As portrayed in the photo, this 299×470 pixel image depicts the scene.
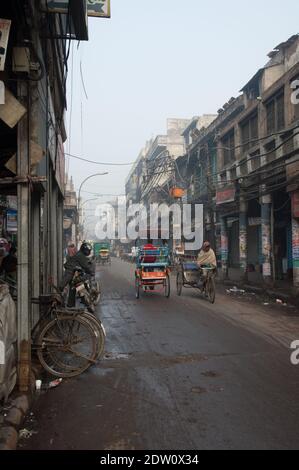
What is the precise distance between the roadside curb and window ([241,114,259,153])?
18648 mm

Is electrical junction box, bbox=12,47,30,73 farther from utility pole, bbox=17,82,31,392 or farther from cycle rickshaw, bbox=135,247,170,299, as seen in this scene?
cycle rickshaw, bbox=135,247,170,299

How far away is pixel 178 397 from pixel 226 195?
1732cm

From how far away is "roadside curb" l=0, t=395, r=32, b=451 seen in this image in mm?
3859

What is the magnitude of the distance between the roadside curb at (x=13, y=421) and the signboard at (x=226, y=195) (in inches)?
663

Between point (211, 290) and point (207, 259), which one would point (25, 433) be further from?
point (207, 259)

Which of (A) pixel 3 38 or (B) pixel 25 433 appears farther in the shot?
(A) pixel 3 38

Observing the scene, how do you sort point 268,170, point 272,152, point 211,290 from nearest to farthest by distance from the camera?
point 211,290 < point 268,170 < point 272,152

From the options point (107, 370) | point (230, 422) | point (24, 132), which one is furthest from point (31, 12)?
point (230, 422)

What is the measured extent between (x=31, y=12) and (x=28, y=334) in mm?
4339

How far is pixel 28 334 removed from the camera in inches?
215

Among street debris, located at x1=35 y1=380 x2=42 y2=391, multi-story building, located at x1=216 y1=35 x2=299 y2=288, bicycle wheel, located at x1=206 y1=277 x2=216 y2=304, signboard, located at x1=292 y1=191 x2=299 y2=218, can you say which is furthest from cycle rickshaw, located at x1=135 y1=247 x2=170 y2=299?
street debris, located at x1=35 y1=380 x2=42 y2=391

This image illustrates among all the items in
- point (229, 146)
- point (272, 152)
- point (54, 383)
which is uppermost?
point (229, 146)

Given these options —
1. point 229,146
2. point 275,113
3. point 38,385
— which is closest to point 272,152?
point 275,113

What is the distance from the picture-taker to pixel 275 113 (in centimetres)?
1909
